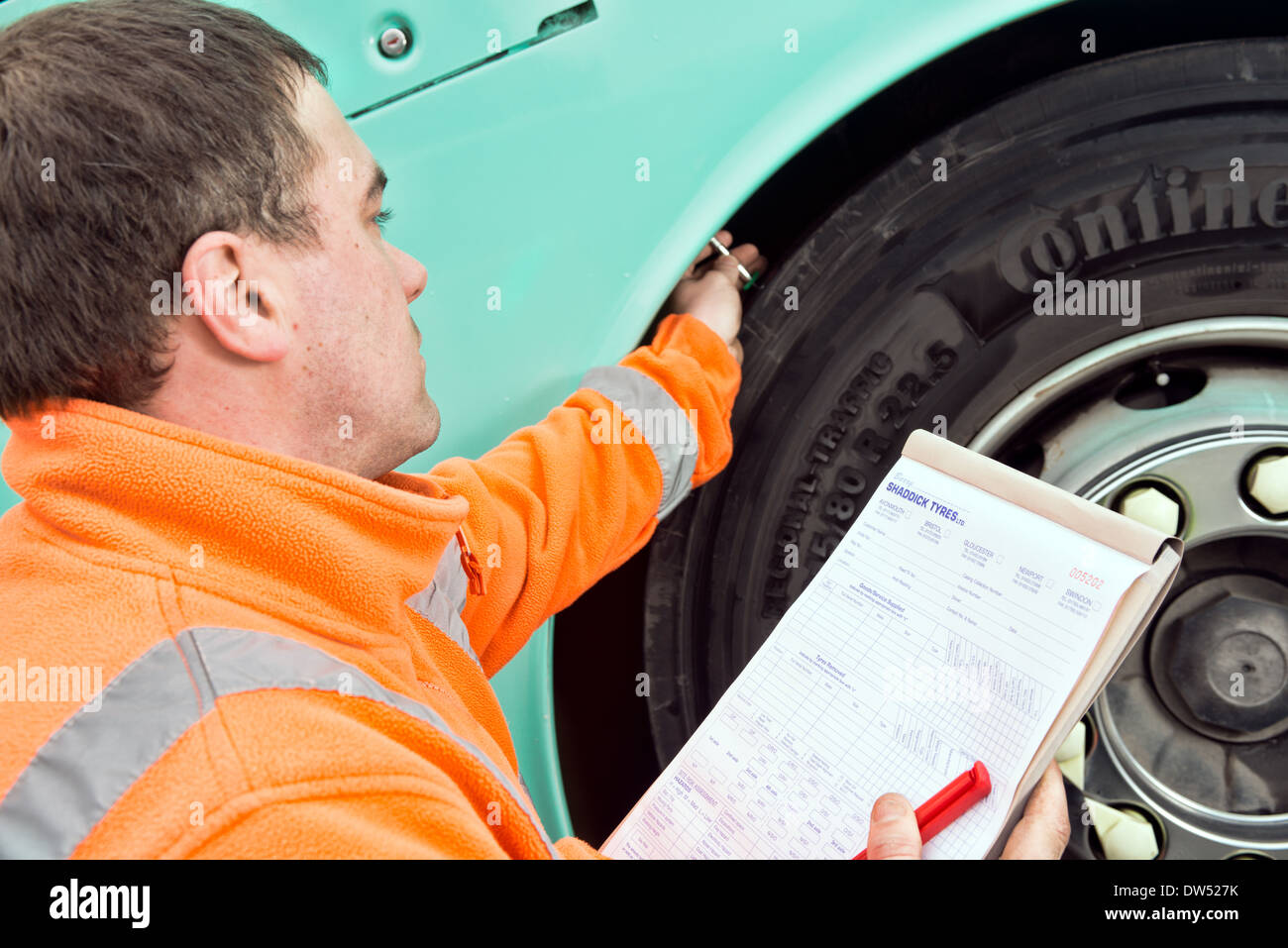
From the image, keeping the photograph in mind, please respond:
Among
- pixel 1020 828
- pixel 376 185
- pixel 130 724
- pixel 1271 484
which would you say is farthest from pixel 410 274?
pixel 1271 484

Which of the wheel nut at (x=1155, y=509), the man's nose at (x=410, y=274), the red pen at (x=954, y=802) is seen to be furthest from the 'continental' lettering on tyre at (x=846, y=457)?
the man's nose at (x=410, y=274)

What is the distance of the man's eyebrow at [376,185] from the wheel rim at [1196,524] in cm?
65

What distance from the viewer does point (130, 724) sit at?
57 cm

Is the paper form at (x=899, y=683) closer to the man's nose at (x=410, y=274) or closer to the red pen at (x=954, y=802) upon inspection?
the red pen at (x=954, y=802)

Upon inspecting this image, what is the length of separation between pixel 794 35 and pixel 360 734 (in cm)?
74

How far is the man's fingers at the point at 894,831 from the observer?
2.27 ft

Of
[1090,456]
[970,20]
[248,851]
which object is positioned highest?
[970,20]

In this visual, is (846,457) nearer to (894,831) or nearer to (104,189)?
(894,831)

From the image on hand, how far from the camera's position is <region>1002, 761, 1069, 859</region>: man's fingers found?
726mm

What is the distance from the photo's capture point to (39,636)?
0.60m

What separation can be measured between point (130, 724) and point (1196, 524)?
96 cm

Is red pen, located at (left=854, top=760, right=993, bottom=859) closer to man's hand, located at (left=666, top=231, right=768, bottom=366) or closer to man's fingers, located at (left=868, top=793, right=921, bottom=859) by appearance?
man's fingers, located at (left=868, top=793, right=921, bottom=859)

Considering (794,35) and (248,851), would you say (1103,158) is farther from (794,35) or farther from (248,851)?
(248,851)
